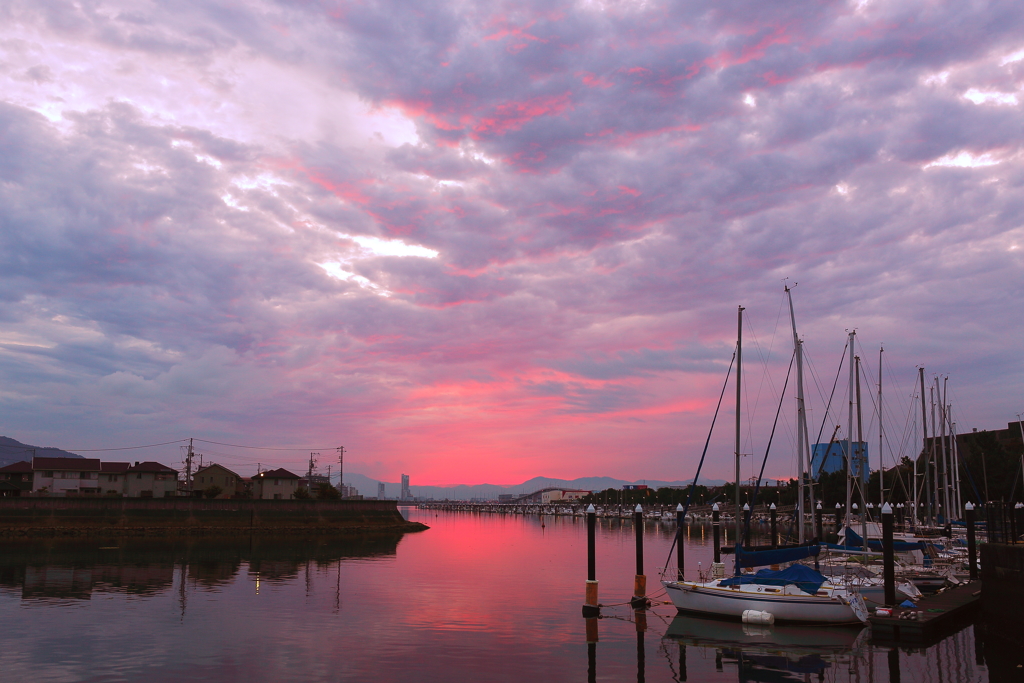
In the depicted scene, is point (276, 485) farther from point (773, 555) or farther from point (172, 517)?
point (773, 555)

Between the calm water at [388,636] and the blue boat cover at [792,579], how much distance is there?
226cm

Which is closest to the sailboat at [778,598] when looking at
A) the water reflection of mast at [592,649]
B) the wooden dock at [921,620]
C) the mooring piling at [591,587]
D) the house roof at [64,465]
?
the wooden dock at [921,620]

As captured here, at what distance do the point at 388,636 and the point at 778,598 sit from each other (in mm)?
20227

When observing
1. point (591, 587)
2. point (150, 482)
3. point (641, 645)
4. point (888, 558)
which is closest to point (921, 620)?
point (888, 558)

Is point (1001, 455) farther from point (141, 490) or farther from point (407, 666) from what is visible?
point (141, 490)

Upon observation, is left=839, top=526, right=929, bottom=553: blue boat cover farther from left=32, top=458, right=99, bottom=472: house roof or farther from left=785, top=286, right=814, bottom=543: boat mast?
left=32, top=458, right=99, bottom=472: house roof

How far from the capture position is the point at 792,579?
123 feet

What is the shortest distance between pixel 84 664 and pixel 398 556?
186 ft

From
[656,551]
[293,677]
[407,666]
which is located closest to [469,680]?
[407,666]

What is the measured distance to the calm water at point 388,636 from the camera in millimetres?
28297

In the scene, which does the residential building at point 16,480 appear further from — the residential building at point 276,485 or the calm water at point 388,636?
the calm water at point 388,636

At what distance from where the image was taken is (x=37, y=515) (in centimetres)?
9875

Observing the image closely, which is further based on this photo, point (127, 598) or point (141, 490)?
point (141, 490)

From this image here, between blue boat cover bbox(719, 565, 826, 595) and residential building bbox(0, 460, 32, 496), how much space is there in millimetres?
118410
